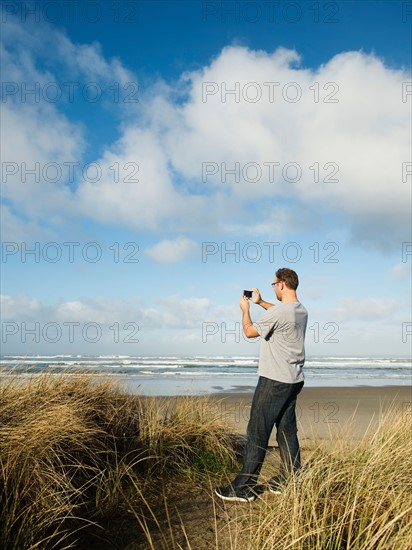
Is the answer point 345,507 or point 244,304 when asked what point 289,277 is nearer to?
point 244,304

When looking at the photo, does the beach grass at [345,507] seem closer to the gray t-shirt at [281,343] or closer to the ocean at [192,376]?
the gray t-shirt at [281,343]

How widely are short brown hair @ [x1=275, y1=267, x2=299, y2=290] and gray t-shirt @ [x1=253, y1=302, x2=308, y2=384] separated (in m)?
0.22

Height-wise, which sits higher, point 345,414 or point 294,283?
point 294,283

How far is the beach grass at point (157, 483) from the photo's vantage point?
121 inches

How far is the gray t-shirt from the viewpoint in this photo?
450 cm

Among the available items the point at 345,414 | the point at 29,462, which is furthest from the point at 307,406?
the point at 29,462

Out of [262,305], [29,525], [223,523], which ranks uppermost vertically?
[262,305]

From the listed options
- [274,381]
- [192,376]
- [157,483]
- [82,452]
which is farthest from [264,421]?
[192,376]

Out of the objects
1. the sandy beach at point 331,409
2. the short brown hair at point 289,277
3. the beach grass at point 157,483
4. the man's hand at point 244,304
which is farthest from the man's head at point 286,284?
the sandy beach at point 331,409

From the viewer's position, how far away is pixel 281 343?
14.8 ft

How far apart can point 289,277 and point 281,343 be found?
65 centimetres

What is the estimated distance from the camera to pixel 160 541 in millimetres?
3527

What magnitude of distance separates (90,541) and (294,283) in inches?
109

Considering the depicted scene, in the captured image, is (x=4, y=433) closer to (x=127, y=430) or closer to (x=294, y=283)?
(x=127, y=430)
